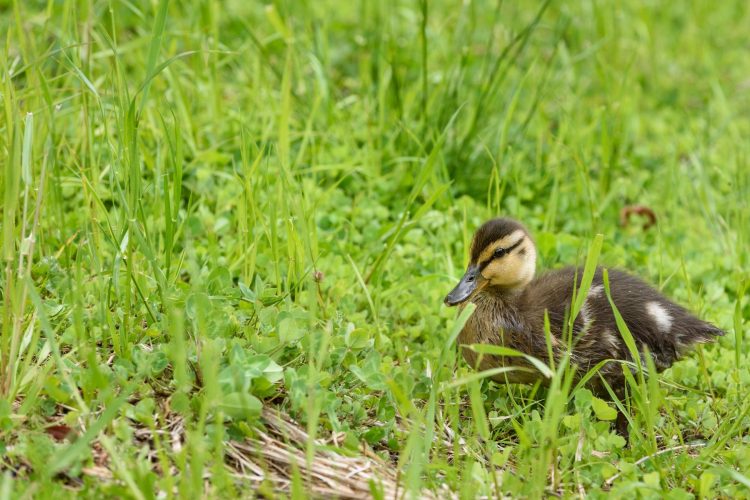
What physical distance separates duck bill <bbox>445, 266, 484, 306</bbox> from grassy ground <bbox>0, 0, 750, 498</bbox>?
0.39 feet

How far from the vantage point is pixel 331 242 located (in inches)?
159

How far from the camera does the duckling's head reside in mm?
3432

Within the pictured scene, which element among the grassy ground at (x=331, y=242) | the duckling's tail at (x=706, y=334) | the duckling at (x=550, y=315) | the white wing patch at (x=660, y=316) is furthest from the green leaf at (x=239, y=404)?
the duckling's tail at (x=706, y=334)

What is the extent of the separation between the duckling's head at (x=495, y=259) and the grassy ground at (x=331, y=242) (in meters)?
0.19

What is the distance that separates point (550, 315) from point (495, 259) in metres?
0.26

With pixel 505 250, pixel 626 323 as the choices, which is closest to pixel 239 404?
pixel 505 250

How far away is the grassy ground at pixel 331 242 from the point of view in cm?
267

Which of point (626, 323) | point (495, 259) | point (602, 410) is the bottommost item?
point (602, 410)

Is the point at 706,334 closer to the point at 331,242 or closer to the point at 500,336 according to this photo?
the point at 500,336

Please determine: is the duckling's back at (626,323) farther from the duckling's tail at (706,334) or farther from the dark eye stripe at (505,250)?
the dark eye stripe at (505,250)

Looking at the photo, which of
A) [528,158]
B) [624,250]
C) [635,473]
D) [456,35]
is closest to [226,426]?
[635,473]

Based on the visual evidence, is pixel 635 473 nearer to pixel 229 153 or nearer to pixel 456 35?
pixel 229 153

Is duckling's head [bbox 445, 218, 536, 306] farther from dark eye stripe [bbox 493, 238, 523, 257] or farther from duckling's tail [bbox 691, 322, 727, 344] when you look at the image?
duckling's tail [bbox 691, 322, 727, 344]

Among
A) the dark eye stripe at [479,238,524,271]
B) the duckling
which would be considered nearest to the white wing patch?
the duckling
